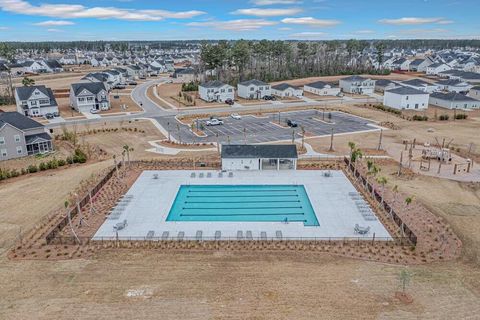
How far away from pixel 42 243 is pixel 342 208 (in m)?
21.3

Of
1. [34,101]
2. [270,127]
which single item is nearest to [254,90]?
[270,127]

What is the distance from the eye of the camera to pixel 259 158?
38.3 m

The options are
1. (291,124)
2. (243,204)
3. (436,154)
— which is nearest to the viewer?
(243,204)

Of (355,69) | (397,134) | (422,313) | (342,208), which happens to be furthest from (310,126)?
(355,69)

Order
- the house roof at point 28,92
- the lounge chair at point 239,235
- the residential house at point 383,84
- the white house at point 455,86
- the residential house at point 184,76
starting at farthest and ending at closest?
the residential house at point 184,76 < the residential house at point 383,84 < the white house at point 455,86 < the house roof at point 28,92 < the lounge chair at point 239,235

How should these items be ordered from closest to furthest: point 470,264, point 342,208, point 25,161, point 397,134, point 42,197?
point 470,264, point 342,208, point 42,197, point 25,161, point 397,134

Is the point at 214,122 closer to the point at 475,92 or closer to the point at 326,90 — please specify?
the point at 326,90

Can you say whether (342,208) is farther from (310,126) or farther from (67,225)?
(310,126)

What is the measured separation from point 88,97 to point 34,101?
9.05 metres

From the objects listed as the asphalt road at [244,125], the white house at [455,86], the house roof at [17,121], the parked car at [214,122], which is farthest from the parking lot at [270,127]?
the white house at [455,86]

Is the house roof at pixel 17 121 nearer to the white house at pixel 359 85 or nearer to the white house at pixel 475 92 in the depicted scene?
the white house at pixel 359 85

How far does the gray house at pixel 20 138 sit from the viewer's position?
43253 millimetres

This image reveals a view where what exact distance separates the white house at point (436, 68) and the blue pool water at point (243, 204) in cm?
11108

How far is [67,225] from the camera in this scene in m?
27.3
